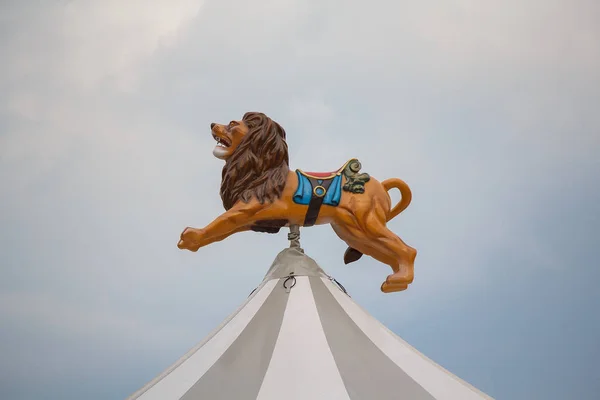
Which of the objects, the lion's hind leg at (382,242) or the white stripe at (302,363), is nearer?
the white stripe at (302,363)

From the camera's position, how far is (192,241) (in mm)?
2699

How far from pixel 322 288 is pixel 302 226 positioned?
1.09 feet

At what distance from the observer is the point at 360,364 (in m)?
2.39

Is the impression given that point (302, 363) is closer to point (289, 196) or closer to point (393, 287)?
point (393, 287)

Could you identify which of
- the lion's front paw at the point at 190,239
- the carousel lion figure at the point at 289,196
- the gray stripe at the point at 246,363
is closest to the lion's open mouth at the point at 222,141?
the carousel lion figure at the point at 289,196

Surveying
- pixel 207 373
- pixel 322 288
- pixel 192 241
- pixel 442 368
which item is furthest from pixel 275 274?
pixel 442 368

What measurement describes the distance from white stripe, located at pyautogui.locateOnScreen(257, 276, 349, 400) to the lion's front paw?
46 centimetres

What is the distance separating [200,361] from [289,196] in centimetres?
80

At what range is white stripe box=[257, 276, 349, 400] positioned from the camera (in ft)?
7.27

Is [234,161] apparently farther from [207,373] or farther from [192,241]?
[207,373]

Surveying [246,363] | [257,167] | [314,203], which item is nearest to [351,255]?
[314,203]

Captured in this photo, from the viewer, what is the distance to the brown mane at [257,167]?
2797mm

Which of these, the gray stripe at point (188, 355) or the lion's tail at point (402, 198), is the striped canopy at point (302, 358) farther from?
the lion's tail at point (402, 198)

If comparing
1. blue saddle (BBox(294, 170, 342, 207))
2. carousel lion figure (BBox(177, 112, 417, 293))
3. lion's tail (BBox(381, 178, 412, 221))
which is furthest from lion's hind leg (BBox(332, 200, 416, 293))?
lion's tail (BBox(381, 178, 412, 221))
